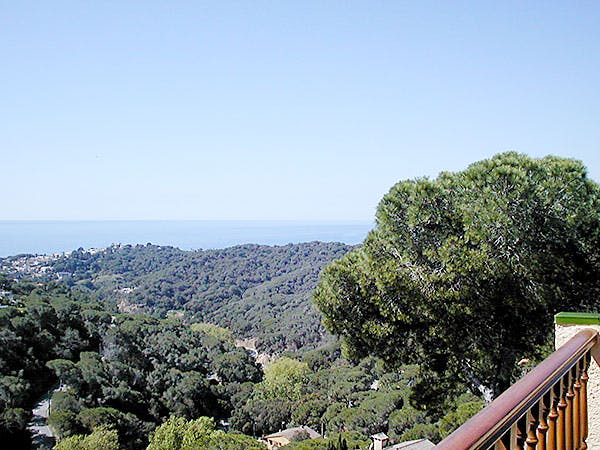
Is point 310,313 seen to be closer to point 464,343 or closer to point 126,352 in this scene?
point 126,352

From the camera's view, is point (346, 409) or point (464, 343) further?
point (346, 409)

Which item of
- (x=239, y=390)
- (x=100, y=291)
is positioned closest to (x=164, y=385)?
(x=239, y=390)

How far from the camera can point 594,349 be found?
6.12 ft

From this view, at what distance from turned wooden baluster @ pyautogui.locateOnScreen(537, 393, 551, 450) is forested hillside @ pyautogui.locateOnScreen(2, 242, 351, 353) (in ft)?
143

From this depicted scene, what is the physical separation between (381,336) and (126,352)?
84.0ft

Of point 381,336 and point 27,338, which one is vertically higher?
point 381,336

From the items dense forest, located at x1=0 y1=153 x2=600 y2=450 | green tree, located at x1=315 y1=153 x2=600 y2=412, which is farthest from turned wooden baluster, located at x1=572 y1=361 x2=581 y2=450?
green tree, located at x1=315 y1=153 x2=600 y2=412

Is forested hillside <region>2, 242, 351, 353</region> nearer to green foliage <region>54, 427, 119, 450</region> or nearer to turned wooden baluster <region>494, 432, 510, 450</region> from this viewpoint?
green foliage <region>54, 427, 119, 450</region>

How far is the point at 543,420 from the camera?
1.24 meters

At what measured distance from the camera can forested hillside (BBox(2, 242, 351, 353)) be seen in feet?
164

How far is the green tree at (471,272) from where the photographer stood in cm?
470

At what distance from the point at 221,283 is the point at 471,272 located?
205 ft

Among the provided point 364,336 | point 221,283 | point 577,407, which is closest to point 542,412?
point 577,407

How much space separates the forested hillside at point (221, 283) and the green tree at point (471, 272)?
39523 millimetres
